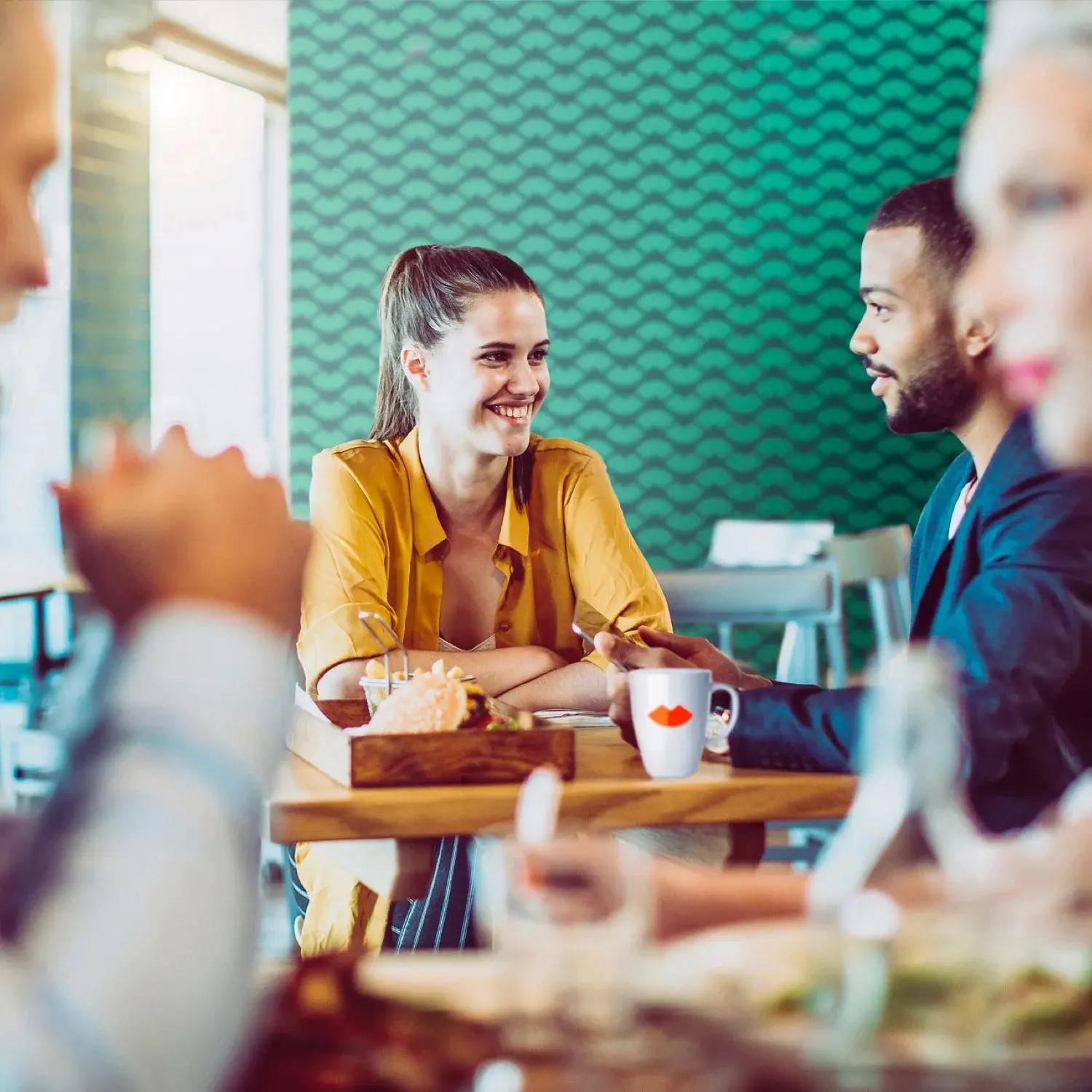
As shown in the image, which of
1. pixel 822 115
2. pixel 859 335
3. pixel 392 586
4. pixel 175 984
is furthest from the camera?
pixel 822 115

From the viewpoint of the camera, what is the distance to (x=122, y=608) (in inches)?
18.1

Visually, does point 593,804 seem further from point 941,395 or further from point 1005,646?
point 941,395

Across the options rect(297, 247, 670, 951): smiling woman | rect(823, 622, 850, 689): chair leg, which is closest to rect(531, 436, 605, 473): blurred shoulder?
rect(297, 247, 670, 951): smiling woman

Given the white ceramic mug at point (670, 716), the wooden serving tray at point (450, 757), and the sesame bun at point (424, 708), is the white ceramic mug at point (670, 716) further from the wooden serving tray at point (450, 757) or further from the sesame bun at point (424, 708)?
the sesame bun at point (424, 708)

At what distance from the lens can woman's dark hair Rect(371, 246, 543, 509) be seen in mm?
2682

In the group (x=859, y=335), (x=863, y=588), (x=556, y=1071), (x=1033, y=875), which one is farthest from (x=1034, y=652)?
(x=863, y=588)

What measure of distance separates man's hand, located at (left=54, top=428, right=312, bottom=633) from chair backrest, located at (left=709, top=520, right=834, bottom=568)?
9.91 ft

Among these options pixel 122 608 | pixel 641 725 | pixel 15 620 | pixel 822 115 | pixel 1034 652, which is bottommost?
pixel 15 620

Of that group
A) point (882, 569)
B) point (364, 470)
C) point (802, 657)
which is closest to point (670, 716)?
point (364, 470)

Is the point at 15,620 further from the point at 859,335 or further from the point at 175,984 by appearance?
the point at 175,984

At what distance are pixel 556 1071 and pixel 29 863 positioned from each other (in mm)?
209

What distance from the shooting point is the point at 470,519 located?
2613mm

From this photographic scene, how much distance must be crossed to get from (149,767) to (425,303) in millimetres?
2393

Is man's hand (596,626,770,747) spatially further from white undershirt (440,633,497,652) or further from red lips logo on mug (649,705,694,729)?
white undershirt (440,633,497,652)
